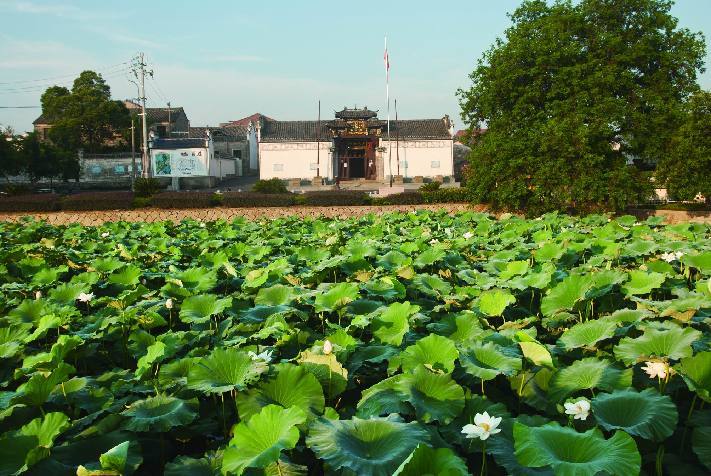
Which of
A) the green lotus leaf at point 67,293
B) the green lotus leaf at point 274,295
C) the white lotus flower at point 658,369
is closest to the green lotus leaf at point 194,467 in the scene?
the white lotus flower at point 658,369

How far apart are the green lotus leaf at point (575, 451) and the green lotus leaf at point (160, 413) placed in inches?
36.9

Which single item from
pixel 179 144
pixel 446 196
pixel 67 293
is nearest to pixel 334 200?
pixel 446 196

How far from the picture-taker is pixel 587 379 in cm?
173

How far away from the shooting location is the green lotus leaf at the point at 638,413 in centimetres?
140

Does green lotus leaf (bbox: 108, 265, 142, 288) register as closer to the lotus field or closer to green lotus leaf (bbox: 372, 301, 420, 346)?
the lotus field

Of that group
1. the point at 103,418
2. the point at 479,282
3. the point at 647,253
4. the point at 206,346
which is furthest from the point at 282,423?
the point at 647,253

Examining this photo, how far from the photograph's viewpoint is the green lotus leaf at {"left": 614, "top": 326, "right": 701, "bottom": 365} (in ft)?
6.11

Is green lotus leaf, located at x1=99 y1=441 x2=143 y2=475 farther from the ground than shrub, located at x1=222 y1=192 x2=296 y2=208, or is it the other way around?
shrub, located at x1=222 y1=192 x2=296 y2=208

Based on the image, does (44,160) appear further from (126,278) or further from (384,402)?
(384,402)

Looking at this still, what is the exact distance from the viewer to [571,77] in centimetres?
1491

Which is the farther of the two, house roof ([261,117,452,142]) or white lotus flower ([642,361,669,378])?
house roof ([261,117,452,142])

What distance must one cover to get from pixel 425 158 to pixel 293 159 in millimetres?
8840

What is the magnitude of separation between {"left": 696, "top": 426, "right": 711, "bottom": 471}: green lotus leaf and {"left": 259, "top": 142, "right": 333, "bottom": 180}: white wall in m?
36.4

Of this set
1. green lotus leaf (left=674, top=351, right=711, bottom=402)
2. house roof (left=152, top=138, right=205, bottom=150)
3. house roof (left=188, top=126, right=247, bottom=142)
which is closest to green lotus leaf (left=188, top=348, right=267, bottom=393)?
green lotus leaf (left=674, top=351, right=711, bottom=402)
